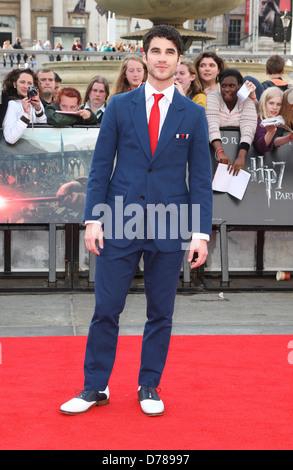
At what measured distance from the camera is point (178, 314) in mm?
6684

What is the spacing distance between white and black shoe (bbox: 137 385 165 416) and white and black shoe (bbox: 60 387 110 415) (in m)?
0.20

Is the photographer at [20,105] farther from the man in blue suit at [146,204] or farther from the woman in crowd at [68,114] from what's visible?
the man in blue suit at [146,204]

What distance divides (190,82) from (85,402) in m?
4.37

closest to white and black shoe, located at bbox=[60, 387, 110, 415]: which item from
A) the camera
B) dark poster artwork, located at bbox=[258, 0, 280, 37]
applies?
the camera

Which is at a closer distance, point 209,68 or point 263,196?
point 263,196

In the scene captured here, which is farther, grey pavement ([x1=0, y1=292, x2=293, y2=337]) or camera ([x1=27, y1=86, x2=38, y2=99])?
camera ([x1=27, y1=86, x2=38, y2=99])

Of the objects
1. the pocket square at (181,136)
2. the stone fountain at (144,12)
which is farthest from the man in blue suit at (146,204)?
the stone fountain at (144,12)

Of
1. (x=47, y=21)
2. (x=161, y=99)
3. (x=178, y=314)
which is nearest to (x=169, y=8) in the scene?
(x=178, y=314)

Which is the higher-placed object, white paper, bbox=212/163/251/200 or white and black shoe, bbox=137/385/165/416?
white paper, bbox=212/163/251/200

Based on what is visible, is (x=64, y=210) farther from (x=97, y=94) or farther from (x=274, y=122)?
(x=274, y=122)

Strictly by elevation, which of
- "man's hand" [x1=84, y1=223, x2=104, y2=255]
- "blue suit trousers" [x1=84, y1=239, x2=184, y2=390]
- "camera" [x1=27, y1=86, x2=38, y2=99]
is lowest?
"blue suit trousers" [x1=84, y1=239, x2=184, y2=390]

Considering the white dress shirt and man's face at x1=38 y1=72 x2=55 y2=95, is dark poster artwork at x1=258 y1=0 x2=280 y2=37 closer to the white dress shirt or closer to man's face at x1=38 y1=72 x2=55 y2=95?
man's face at x1=38 y1=72 x2=55 y2=95

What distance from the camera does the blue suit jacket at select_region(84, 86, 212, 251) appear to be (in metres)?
4.02
